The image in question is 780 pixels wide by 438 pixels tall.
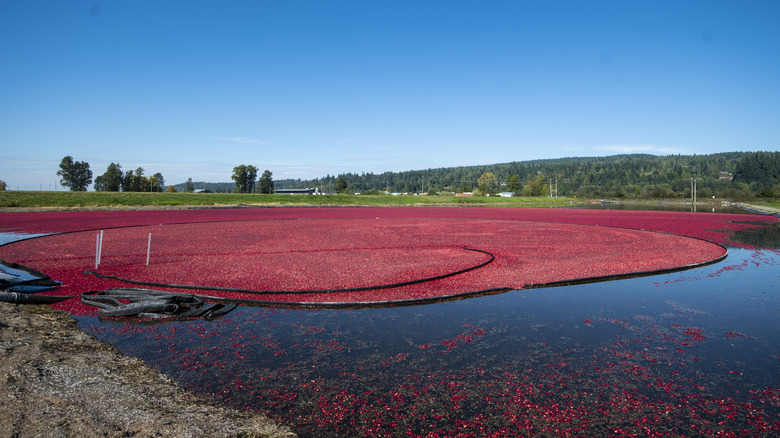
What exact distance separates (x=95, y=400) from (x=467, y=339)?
526cm

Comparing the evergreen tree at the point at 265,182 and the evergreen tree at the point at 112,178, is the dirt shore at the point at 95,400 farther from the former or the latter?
the evergreen tree at the point at 265,182

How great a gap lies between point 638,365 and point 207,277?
1028cm

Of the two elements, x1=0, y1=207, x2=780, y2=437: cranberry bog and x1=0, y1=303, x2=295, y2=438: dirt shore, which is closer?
x1=0, y1=303, x2=295, y2=438: dirt shore

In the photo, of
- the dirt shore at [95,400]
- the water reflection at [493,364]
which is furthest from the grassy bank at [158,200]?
the water reflection at [493,364]

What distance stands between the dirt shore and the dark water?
0.31 metres

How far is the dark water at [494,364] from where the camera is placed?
471 centimetres

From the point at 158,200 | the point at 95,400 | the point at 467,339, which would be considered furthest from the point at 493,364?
the point at 158,200

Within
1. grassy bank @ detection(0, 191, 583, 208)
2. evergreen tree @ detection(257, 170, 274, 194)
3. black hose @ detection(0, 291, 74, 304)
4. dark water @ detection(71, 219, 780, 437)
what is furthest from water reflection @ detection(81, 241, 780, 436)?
Answer: evergreen tree @ detection(257, 170, 274, 194)

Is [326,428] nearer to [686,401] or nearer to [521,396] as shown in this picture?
[521,396]

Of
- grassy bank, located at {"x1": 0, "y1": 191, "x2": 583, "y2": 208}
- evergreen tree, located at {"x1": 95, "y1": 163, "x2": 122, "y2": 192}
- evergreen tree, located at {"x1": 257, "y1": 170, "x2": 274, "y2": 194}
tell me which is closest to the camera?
grassy bank, located at {"x1": 0, "y1": 191, "x2": 583, "y2": 208}

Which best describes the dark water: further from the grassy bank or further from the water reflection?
the grassy bank

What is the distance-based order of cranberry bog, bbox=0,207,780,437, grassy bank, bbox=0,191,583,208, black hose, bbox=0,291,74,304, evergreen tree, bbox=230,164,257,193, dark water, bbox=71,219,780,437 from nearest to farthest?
dark water, bbox=71,219,780,437, cranberry bog, bbox=0,207,780,437, black hose, bbox=0,291,74,304, grassy bank, bbox=0,191,583,208, evergreen tree, bbox=230,164,257,193

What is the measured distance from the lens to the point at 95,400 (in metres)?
4.84

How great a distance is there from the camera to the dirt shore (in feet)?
14.0
